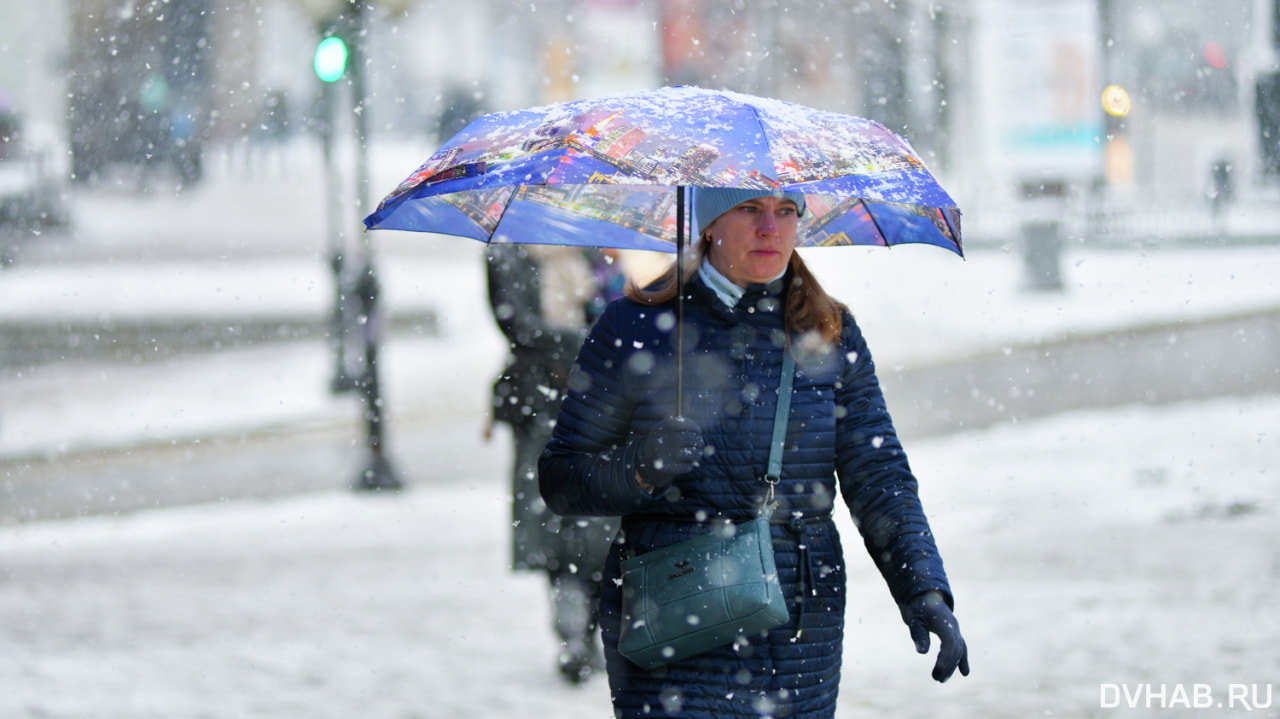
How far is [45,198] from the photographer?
25.2 metres

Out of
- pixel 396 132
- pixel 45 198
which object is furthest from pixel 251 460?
pixel 396 132

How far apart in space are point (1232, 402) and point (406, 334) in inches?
402

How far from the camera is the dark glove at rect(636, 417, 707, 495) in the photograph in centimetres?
249

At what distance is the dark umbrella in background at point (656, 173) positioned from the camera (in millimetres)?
2484

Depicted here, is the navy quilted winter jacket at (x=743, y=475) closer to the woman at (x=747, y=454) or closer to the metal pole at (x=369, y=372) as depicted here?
the woman at (x=747, y=454)

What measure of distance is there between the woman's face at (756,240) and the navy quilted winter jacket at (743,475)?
0.05 meters

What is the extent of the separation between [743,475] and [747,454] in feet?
0.13

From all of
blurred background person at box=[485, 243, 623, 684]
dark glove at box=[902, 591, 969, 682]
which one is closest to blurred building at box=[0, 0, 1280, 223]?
blurred background person at box=[485, 243, 623, 684]

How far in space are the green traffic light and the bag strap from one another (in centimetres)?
645

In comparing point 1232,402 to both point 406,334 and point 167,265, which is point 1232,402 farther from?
point 167,265

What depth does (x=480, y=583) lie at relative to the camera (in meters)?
6.68

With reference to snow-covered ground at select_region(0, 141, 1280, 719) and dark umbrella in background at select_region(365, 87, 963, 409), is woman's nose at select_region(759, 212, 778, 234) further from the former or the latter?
snow-covered ground at select_region(0, 141, 1280, 719)

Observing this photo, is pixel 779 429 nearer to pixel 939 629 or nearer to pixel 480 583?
pixel 939 629

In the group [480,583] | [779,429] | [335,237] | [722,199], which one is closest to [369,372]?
[480,583]
